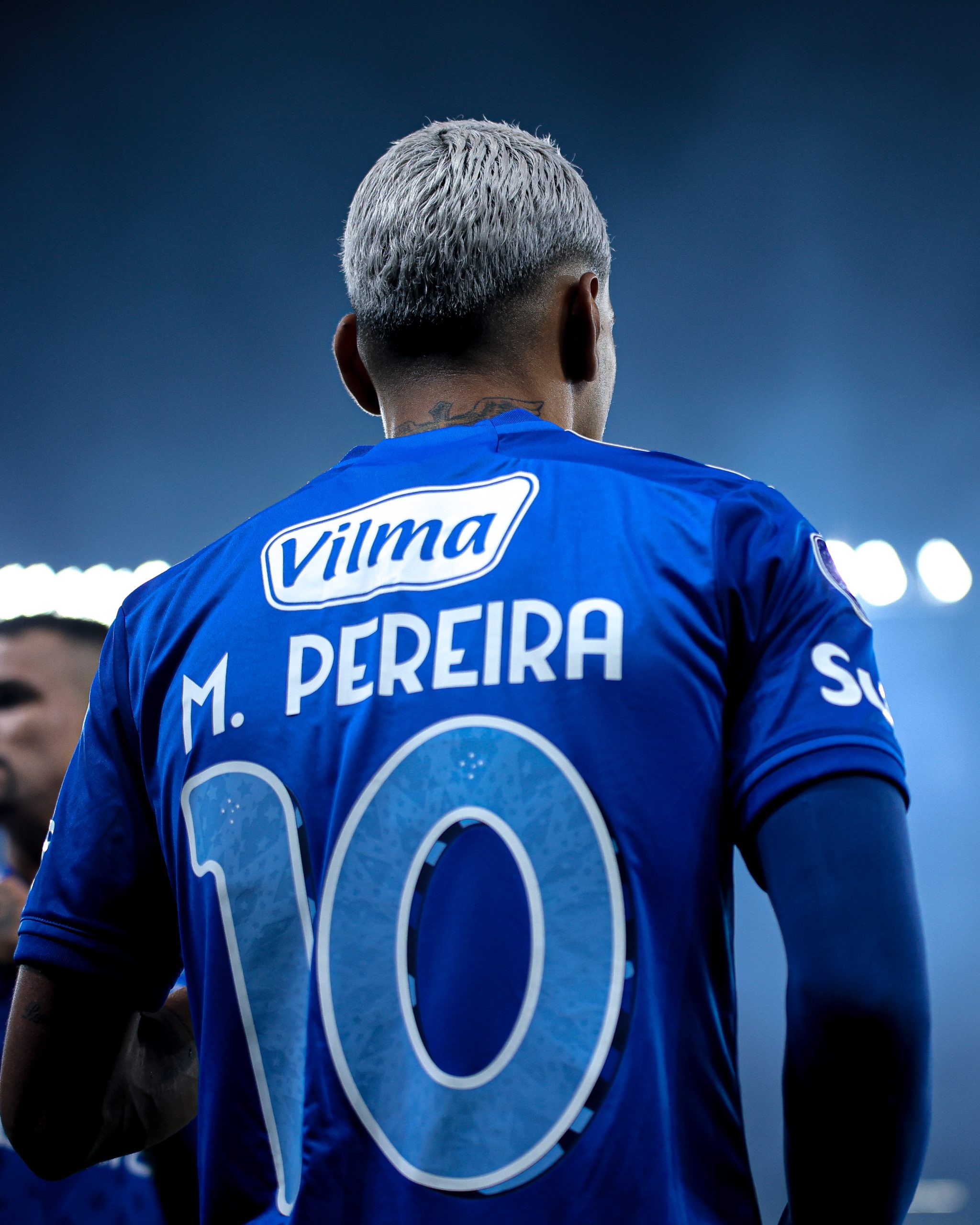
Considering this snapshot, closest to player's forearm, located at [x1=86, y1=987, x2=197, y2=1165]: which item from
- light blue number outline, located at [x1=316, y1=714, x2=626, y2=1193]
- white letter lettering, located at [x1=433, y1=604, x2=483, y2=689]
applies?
light blue number outline, located at [x1=316, y1=714, x2=626, y2=1193]

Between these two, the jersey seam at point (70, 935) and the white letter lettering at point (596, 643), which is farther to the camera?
the jersey seam at point (70, 935)

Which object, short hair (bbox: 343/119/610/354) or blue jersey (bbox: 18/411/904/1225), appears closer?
blue jersey (bbox: 18/411/904/1225)

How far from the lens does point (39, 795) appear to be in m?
1.65

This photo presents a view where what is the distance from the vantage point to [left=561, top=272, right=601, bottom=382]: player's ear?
64cm

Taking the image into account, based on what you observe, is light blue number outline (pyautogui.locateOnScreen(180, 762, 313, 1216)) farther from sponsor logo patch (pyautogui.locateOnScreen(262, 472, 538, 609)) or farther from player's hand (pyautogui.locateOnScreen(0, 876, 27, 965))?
player's hand (pyautogui.locateOnScreen(0, 876, 27, 965))

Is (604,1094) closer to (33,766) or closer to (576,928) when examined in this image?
(576,928)

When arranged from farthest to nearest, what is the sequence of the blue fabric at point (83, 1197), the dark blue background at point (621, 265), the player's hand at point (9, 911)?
1. the dark blue background at point (621, 265)
2. the player's hand at point (9, 911)
3. the blue fabric at point (83, 1197)

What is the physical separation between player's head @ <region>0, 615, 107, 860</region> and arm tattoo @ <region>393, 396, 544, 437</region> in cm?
117

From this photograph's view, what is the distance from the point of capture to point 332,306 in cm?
436

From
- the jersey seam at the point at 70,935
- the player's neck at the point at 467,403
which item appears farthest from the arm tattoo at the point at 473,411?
the jersey seam at the point at 70,935

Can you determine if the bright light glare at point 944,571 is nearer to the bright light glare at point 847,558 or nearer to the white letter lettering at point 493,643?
the bright light glare at point 847,558

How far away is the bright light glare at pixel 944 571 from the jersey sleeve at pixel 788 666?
423cm

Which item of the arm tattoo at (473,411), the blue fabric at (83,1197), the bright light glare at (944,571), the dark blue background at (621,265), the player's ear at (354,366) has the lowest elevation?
the blue fabric at (83,1197)

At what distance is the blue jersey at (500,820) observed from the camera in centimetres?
45
